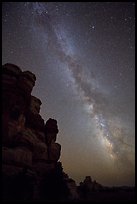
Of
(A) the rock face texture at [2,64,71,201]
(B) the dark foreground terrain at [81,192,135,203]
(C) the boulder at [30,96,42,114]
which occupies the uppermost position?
(C) the boulder at [30,96,42,114]

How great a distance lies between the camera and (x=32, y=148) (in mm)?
48250

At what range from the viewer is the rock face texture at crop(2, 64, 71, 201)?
121ft

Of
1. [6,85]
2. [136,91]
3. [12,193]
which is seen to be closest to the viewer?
[136,91]

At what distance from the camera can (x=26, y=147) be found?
1822 inches

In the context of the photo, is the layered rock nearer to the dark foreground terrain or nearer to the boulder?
the boulder

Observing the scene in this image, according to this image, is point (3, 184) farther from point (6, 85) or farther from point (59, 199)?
point (6, 85)

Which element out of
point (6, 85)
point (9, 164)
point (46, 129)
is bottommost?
point (9, 164)

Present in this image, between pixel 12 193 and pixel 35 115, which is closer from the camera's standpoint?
pixel 12 193

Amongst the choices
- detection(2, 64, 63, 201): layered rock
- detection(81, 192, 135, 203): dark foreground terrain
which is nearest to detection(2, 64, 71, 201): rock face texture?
detection(2, 64, 63, 201): layered rock

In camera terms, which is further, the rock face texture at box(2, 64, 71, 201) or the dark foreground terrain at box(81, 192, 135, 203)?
the dark foreground terrain at box(81, 192, 135, 203)

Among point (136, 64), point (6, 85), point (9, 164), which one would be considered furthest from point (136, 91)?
point (6, 85)

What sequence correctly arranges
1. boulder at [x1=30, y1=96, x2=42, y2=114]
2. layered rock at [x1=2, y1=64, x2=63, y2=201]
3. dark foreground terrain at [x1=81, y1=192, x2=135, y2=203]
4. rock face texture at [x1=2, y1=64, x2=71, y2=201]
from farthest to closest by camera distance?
boulder at [x1=30, y1=96, x2=42, y2=114], dark foreground terrain at [x1=81, y1=192, x2=135, y2=203], layered rock at [x1=2, y1=64, x2=63, y2=201], rock face texture at [x1=2, y1=64, x2=71, y2=201]

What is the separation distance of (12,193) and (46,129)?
81.8ft

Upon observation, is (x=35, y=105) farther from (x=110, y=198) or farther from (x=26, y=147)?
(x=110, y=198)
